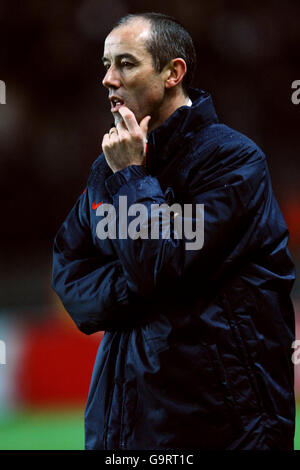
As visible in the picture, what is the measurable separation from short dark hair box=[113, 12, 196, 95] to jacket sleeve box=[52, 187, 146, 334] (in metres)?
0.44

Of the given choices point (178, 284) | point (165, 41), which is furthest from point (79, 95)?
point (178, 284)

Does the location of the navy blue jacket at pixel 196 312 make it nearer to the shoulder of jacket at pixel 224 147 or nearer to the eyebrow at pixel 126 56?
the shoulder of jacket at pixel 224 147

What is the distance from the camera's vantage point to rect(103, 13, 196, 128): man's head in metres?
1.76

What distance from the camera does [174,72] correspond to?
1.83 metres

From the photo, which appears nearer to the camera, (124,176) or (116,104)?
(124,176)

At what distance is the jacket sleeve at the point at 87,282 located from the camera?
65.6 inches

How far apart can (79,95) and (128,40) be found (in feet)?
24.4

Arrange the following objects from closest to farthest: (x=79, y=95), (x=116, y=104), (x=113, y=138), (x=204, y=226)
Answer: (x=204, y=226), (x=113, y=138), (x=116, y=104), (x=79, y=95)

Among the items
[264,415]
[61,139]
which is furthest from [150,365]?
[61,139]

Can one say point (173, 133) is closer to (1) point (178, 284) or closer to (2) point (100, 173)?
(2) point (100, 173)

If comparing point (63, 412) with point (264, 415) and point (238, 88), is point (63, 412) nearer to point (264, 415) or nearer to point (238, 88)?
point (264, 415)

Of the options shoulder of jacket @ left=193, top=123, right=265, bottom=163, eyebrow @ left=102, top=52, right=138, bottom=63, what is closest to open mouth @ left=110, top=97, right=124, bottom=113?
eyebrow @ left=102, top=52, right=138, bottom=63

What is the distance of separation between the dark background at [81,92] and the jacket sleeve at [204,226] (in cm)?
659

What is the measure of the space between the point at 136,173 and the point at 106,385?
56 cm
